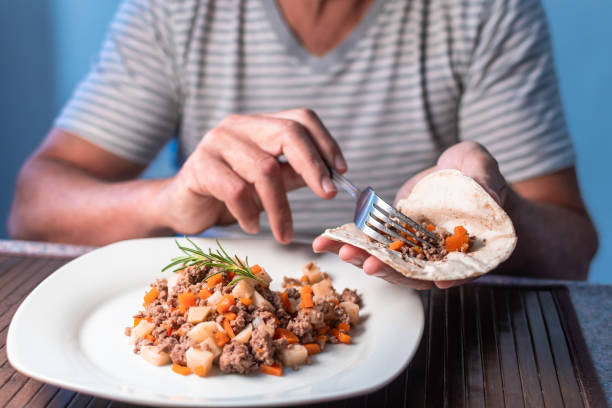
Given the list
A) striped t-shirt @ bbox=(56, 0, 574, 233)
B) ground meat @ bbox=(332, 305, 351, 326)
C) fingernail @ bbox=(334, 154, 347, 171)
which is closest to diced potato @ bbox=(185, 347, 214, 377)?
ground meat @ bbox=(332, 305, 351, 326)

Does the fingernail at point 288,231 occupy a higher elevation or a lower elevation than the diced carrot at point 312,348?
lower

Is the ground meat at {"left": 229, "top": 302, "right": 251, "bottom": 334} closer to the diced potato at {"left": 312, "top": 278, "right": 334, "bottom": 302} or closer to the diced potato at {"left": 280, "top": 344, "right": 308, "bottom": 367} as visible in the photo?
the diced potato at {"left": 280, "top": 344, "right": 308, "bottom": 367}

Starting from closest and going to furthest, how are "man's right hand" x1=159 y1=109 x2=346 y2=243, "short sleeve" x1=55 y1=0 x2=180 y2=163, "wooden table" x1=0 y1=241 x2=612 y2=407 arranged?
"wooden table" x1=0 y1=241 x2=612 y2=407 < "man's right hand" x1=159 y1=109 x2=346 y2=243 < "short sleeve" x1=55 y1=0 x2=180 y2=163

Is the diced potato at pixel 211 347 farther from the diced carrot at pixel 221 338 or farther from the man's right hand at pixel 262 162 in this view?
the man's right hand at pixel 262 162

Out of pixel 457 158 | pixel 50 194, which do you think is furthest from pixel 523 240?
pixel 50 194

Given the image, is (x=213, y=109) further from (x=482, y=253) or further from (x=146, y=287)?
(x=482, y=253)

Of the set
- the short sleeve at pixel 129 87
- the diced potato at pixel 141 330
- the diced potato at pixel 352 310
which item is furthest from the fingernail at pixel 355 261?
the short sleeve at pixel 129 87
